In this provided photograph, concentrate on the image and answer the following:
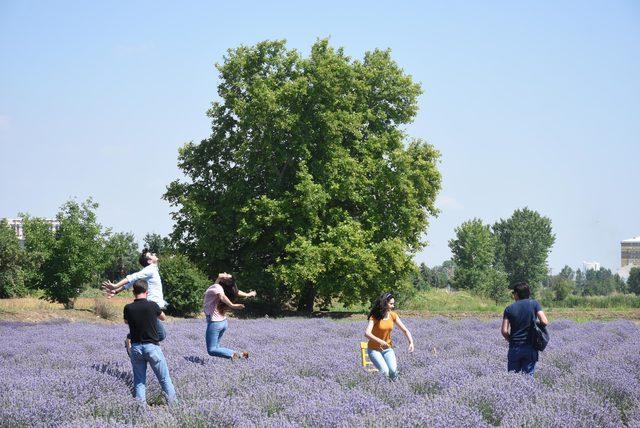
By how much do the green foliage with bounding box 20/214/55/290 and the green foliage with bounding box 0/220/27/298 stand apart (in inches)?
316

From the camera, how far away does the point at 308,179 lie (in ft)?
104

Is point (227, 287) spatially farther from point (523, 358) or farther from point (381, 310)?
point (523, 358)

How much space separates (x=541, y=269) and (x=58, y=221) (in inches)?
3432

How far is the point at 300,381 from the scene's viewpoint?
8.96 meters

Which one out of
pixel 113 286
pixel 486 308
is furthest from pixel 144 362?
pixel 486 308

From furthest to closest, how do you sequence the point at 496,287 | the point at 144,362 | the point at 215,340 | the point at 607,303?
the point at 496,287 < the point at 607,303 < the point at 215,340 < the point at 144,362

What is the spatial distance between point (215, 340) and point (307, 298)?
78.2ft

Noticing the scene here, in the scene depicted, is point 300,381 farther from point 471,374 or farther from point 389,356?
point 471,374

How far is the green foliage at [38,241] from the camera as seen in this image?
27962mm

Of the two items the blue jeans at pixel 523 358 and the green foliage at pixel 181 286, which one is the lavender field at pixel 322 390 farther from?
the green foliage at pixel 181 286

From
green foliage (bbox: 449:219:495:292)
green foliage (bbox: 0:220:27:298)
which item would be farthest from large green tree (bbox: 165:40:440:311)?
green foliage (bbox: 449:219:495:292)

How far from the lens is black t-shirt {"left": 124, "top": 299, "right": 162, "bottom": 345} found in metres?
8.57

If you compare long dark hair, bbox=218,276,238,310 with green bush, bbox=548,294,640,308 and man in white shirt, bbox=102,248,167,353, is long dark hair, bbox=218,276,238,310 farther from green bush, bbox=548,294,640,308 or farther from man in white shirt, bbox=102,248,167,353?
green bush, bbox=548,294,640,308

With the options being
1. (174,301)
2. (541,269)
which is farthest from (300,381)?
(541,269)
